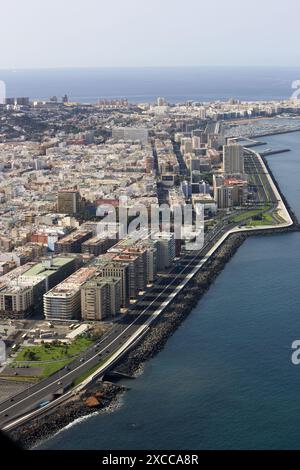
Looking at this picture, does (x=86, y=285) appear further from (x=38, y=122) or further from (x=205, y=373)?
(x=38, y=122)

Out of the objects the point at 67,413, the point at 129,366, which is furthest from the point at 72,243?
the point at 67,413

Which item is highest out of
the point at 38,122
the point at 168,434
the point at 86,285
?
the point at 38,122

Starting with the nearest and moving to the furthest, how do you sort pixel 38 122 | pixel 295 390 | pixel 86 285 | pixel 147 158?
pixel 295 390 < pixel 86 285 < pixel 147 158 < pixel 38 122

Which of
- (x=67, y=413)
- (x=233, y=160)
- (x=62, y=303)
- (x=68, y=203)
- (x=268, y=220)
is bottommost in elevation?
(x=67, y=413)

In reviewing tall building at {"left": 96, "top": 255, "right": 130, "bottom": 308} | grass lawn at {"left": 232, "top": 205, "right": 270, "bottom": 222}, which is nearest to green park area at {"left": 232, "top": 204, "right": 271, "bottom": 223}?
grass lawn at {"left": 232, "top": 205, "right": 270, "bottom": 222}

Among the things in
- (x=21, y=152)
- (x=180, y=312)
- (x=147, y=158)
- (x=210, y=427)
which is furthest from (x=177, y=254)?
(x=21, y=152)

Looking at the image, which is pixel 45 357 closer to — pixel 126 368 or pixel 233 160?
pixel 126 368
